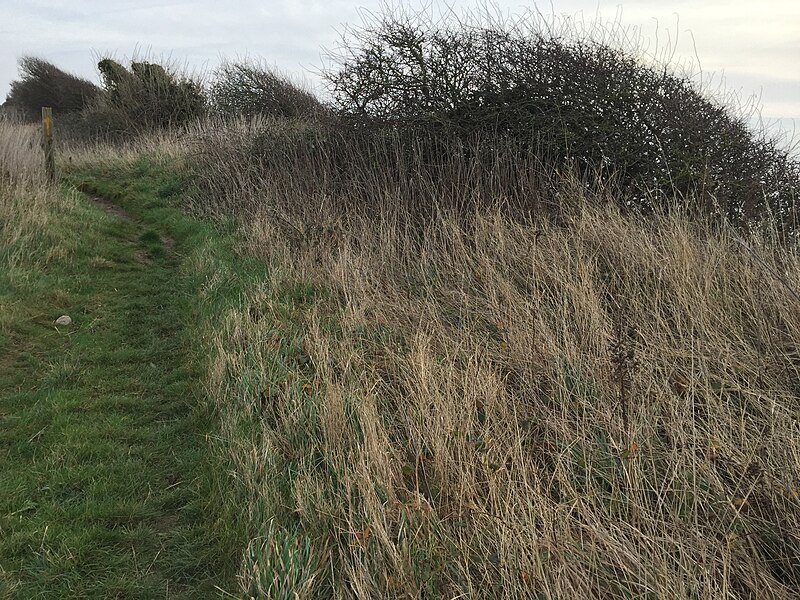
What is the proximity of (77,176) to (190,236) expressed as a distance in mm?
7768

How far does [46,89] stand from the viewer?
91.0 feet

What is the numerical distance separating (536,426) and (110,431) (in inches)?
110

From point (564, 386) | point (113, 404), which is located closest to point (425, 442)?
point (564, 386)

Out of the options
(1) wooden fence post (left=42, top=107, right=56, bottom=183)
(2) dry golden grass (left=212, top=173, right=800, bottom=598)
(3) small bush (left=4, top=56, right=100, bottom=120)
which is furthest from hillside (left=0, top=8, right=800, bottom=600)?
(3) small bush (left=4, top=56, right=100, bottom=120)

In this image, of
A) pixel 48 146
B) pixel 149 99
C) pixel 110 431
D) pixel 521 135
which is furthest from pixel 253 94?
pixel 110 431

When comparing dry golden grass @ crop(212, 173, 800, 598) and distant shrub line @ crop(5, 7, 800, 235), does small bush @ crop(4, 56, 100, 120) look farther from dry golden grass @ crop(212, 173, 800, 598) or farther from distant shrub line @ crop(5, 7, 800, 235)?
dry golden grass @ crop(212, 173, 800, 598)

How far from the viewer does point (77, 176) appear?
47.9 feet

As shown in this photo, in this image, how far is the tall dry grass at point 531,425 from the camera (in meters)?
2.09

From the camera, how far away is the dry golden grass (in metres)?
2.09

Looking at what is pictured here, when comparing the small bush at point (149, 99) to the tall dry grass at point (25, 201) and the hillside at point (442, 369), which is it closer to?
the tall dry grass at point (25, 201)

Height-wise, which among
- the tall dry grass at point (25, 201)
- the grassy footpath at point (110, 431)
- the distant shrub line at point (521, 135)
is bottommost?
the grassy footpath at point (110, 431)

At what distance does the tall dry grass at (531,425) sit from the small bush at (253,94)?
14.5m

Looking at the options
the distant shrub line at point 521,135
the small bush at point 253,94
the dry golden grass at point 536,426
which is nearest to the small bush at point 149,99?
the small bush at point 253,94

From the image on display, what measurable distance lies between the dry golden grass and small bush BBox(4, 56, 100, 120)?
27.7 m
